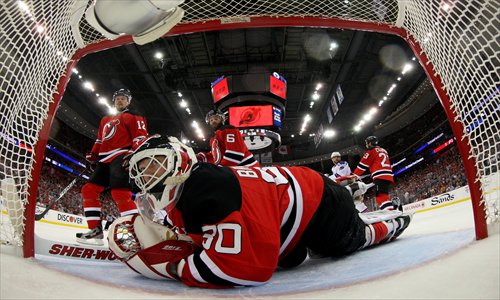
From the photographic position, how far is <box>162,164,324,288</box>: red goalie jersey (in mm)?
1191

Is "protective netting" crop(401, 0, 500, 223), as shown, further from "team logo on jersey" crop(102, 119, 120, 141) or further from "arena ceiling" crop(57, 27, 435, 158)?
"arena ceiling" crop(57, 27, 435, 158)

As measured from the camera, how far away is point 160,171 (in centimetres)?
124

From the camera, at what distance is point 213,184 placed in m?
1.28

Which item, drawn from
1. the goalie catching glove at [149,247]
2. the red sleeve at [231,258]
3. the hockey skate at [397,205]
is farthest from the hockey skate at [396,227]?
the hockey skate at [397,205]

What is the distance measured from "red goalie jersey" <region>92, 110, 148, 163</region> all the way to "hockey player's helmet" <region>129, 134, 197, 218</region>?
4.50ft

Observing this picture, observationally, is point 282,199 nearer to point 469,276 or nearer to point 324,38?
point 469,276

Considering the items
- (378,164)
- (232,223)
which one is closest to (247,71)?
(378,164)

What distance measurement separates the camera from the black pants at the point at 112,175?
246 centimetres

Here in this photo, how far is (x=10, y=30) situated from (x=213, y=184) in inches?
45.6

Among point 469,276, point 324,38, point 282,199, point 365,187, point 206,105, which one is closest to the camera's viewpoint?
point 469,276

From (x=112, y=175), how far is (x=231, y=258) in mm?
1625

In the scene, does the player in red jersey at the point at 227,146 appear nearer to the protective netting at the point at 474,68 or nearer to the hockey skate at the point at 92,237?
the hockey skate at the point at 92,237

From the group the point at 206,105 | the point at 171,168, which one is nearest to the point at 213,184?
the point at 171,168

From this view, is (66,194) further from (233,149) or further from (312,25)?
(312,25)
